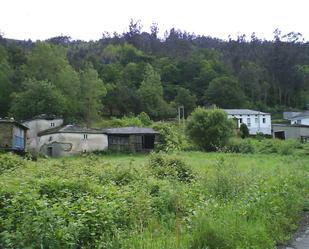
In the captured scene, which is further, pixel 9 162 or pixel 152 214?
pixel 9 162

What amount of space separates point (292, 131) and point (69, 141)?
33685 mm

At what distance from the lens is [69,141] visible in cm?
4675

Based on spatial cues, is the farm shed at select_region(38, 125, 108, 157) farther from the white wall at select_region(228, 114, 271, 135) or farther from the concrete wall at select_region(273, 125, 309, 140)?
the white wall at select_region(228, 114, 271, 135)

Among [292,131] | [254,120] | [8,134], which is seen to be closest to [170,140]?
[8,134]

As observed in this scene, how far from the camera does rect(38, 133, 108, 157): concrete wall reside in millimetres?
46312

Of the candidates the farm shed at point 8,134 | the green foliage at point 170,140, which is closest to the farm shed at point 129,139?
the green foliage at point 170,140

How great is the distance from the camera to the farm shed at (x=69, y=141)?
1823 inches

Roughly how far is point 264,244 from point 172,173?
776 centimetres

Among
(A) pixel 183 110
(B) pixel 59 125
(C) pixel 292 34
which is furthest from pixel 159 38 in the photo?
(B) pixel 59 125

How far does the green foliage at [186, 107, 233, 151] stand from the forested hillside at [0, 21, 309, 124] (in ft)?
69.8

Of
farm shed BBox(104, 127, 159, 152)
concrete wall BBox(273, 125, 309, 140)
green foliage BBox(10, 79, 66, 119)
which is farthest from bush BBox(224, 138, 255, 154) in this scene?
green foliage BBox(10, 79, 66, 119)

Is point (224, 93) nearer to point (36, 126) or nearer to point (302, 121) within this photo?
point (302, 121)

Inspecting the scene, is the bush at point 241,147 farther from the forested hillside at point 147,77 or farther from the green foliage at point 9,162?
the green foliage at point 9,162

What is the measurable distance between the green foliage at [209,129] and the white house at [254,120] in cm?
2315
